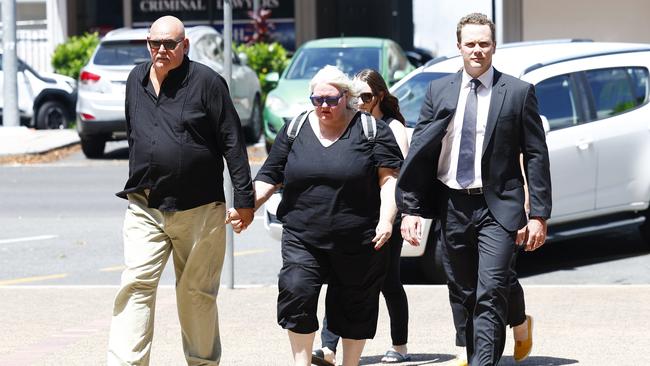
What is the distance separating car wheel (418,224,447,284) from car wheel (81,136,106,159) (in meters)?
10.8

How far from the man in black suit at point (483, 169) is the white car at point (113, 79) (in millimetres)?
12277

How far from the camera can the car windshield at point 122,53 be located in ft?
66.2

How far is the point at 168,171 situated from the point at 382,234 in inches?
42.2

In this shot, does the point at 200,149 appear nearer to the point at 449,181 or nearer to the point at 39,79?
the point at 449,181

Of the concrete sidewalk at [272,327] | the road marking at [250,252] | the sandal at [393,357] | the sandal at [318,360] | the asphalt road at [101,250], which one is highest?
the sandal at [318,360]

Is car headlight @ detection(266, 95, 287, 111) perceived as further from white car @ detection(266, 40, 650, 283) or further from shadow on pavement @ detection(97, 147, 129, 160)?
white car @ detection(266, 40, 650, 283)

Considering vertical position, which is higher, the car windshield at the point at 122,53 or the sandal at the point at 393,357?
the car windshield at the point at 122,53

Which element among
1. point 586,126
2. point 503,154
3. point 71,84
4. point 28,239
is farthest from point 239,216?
point 71,84

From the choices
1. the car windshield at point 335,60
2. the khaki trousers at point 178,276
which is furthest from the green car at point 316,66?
the khaki trousers at point 178,276

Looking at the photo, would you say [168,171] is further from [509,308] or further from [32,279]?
[32,279]

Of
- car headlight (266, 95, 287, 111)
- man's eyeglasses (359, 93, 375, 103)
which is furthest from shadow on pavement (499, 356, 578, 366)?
car headlight (266, 95, 287, 111)

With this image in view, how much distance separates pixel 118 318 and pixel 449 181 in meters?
1.74

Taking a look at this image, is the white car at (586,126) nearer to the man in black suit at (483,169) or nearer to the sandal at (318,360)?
the sandal at (318,360)

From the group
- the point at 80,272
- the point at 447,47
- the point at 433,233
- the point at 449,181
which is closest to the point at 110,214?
the point at 80,272
